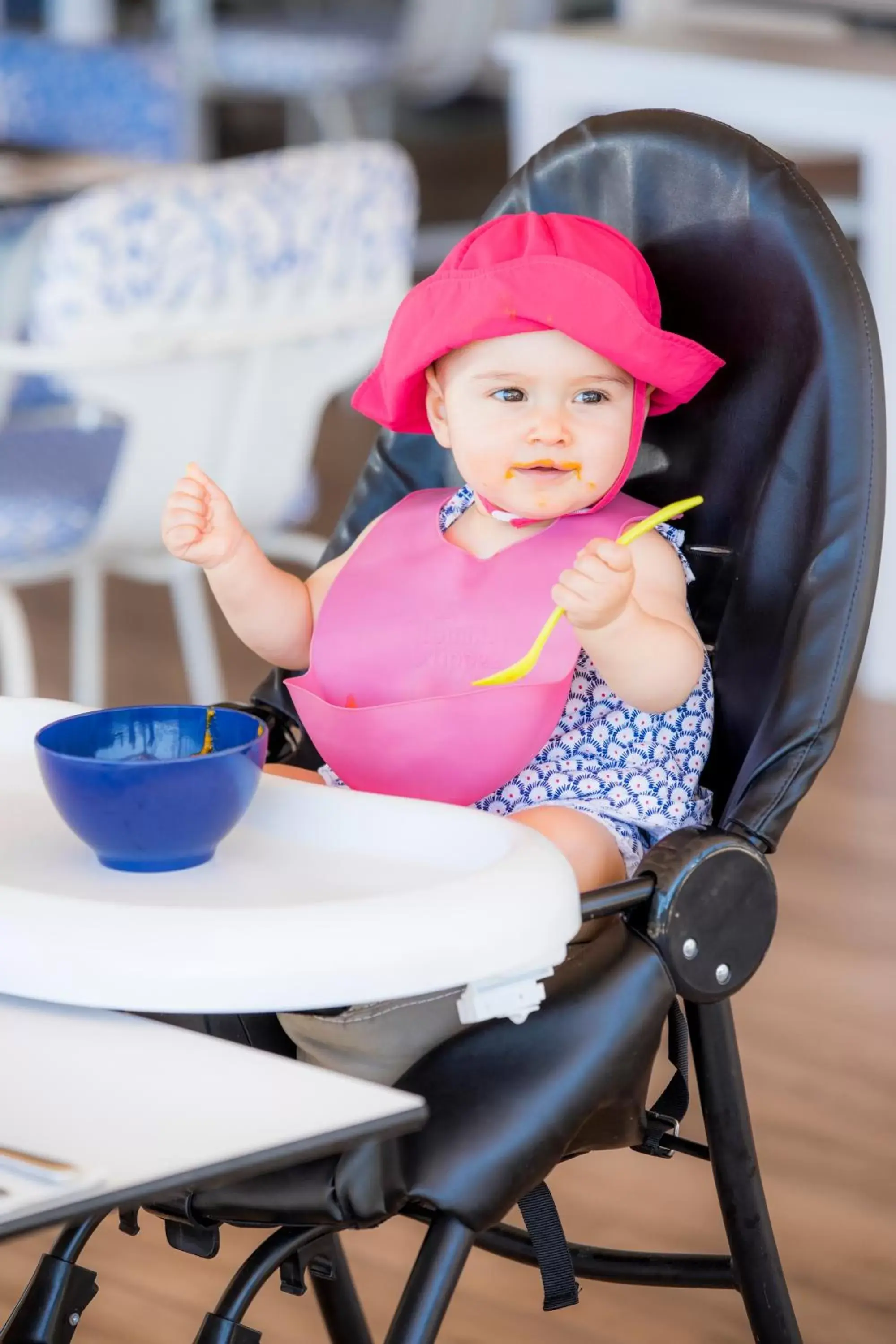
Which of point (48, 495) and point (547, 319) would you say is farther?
point (48, 495)

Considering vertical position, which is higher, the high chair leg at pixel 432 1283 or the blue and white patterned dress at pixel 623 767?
the blue and white patterned dress at pixel 623 767

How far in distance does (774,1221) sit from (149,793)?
38.4 inches

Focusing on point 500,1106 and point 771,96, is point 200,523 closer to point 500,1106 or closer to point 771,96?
point 500,1106

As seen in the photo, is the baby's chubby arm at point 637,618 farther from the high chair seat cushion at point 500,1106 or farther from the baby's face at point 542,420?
the high chair seat cushion at point 500,1106

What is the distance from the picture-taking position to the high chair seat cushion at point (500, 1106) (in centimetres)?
97

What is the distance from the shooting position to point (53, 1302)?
1.08 m

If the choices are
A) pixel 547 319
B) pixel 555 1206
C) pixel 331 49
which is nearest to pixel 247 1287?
pixel 555 1206

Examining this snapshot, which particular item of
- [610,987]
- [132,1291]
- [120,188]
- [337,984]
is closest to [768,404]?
[610,987]

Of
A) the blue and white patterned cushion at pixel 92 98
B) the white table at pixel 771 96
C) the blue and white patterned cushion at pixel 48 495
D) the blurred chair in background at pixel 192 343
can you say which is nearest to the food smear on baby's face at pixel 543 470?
the blurred chair in background at pixel 192 343

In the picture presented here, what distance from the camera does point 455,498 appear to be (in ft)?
4.32

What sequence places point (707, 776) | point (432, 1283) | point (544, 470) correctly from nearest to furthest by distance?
point (432, 1283)
point (544, 470)
point (707, 776)

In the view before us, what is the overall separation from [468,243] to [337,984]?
0.56 metres

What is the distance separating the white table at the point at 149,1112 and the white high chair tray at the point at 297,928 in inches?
0.9

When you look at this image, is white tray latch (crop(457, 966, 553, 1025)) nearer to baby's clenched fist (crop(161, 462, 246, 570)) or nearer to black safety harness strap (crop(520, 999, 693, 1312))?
black safety harness strap (crop(520, 999, 693, 1312))
